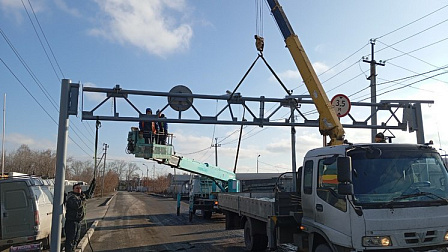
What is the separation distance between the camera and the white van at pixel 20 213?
32.2 ft

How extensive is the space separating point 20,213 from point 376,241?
910 centimetres

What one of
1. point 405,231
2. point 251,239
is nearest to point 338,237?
point 405,231

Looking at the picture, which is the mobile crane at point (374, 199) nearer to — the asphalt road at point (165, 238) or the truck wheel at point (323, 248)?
the truck wheel at point (323, 248)

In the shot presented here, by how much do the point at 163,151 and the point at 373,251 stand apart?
39.8ft

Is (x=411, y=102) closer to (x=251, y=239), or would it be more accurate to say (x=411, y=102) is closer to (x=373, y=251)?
(x=251, y=239)

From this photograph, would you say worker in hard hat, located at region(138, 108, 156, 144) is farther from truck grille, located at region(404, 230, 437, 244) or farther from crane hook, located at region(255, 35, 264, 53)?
truck grille, located at region(404, 230, 437, 244)

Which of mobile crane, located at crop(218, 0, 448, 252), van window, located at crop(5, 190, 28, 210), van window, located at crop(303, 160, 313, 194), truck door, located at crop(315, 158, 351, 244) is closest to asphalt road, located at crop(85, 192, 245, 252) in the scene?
van window, located at crop(5, 190, 28, 210)

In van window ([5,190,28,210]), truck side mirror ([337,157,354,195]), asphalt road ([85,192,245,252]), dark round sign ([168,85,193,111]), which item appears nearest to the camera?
truck side mirror ([337,157,354,195])

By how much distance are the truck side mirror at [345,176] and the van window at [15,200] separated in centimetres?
866

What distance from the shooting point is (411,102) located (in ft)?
41.5

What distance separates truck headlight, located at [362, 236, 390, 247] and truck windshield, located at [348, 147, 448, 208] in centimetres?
43

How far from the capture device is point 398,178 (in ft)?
18.3

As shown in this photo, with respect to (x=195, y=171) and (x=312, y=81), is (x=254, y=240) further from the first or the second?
(x=195, y=171)

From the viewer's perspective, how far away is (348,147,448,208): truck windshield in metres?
5.41
